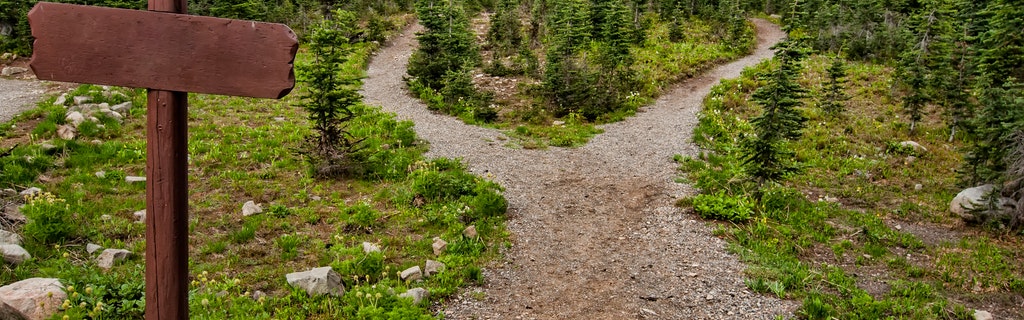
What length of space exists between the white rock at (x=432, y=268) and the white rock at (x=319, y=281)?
4.10ft

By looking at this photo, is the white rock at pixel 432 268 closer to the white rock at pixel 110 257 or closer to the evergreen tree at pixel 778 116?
the white rock at pixel 110 257

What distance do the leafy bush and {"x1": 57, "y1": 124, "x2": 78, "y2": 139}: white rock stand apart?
14.4 metres

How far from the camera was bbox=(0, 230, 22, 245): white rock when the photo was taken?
794cm

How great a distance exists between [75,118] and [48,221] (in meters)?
7.41

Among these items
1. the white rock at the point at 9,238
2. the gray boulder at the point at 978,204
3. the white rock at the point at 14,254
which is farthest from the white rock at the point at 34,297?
the gray boulder at the point at 978,204

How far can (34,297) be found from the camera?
6008mm

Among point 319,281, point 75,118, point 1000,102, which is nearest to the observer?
point 319,281

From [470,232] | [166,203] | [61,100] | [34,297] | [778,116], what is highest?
[166,203]

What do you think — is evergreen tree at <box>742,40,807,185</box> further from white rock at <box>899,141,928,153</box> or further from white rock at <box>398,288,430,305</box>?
white rock at <box>899,141,928,153</box>

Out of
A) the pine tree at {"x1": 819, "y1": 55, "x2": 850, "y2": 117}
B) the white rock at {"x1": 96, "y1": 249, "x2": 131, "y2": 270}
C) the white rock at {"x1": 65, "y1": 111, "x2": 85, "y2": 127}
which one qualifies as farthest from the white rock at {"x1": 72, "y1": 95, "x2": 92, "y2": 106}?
the pine tree at {"x1": 819, "y1": 55, "x2": 850, "y2": 117}

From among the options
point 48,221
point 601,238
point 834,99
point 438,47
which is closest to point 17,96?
point 48,221

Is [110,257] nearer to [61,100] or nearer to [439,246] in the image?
[439,246]

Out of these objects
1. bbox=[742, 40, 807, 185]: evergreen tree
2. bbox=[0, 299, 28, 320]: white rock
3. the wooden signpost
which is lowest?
bbox=[0, 299, 28, 320]: white rock

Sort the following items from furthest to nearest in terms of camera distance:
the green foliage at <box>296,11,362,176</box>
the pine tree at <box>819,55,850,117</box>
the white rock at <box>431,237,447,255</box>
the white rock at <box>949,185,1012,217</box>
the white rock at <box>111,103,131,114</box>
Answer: the pine tree at <box>819,55,850,117</box>
the white rock at <box>111,103,131,114</box>
the white rock at <box>949,185,1012,217</box>
the green foliage at <box>296,11,362,176</box>
the white rock at <box>431,237,447,255</box>
